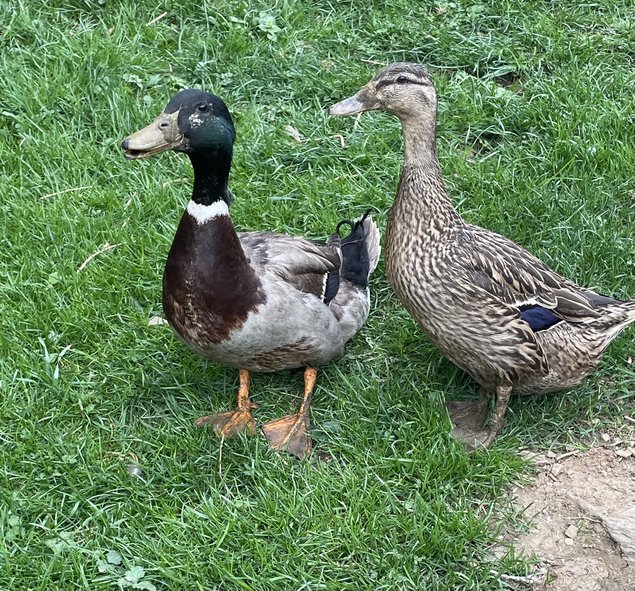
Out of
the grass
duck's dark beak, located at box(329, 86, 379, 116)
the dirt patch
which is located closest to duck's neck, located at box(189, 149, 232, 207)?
duck's dark beak, located at box(329, 86, 379, 116)

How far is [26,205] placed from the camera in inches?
198

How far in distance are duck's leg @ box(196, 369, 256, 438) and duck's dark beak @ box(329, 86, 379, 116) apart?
1.16 m

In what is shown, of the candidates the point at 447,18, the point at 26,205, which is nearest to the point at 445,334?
the point at 26,205

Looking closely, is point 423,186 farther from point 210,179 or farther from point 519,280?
point 210,179

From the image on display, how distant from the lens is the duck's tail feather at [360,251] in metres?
4.43

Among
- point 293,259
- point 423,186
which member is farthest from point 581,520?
point 293,259

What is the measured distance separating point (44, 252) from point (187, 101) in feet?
5.13

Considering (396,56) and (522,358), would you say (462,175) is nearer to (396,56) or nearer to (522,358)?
(396,56)

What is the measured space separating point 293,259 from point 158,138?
83cm

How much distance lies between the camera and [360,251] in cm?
451

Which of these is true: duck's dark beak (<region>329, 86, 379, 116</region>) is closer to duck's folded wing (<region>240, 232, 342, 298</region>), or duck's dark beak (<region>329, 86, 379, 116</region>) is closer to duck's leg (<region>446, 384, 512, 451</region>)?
duck's folded wing (<region>240, 232, 342, 298</region>)

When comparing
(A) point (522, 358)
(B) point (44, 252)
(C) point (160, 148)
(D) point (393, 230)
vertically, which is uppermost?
(C) point (160, 148)

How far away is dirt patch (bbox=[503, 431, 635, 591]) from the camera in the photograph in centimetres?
350

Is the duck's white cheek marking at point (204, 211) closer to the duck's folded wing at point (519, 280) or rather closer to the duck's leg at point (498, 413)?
the duck's folded wing at point (519, 280)
